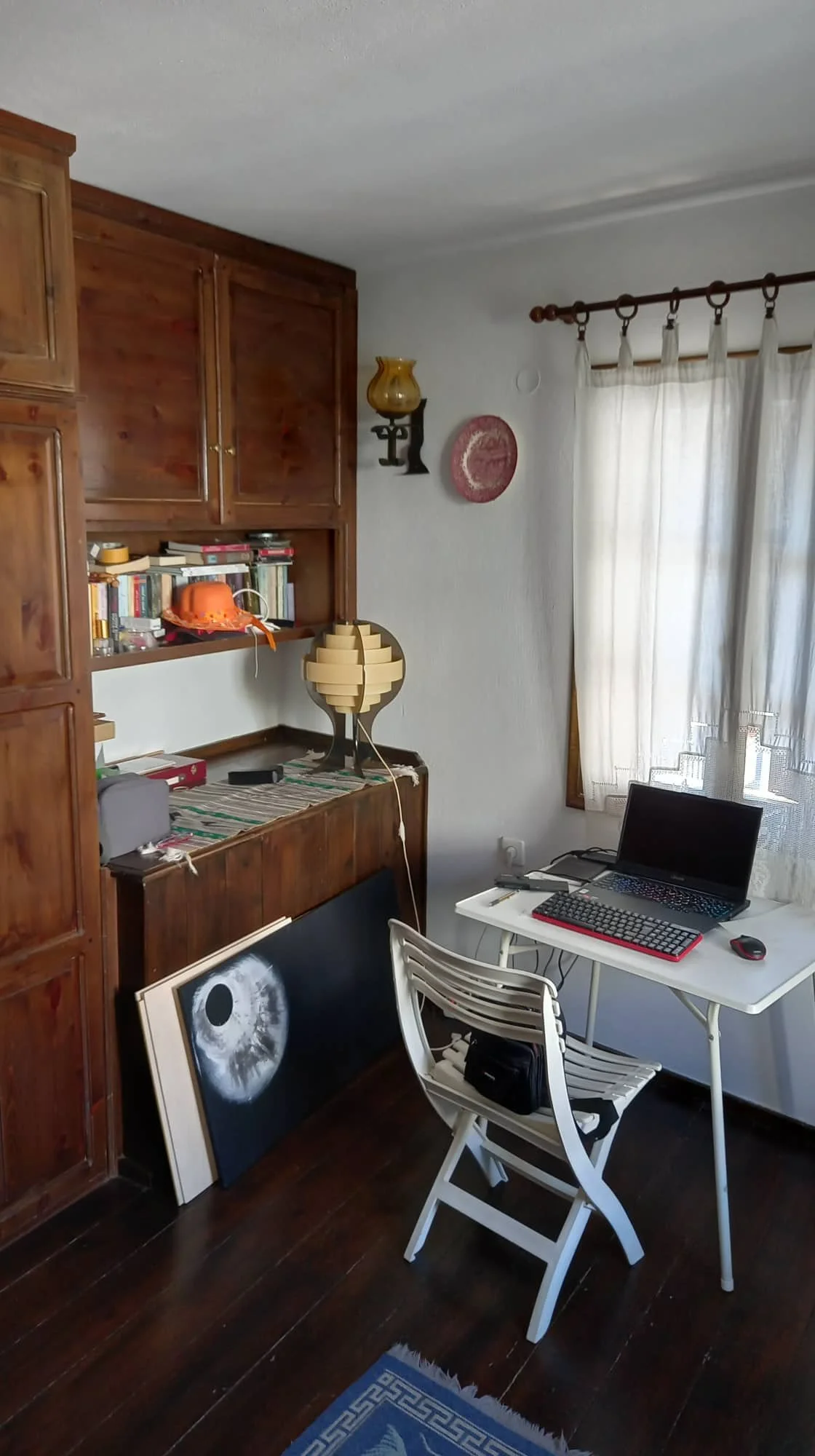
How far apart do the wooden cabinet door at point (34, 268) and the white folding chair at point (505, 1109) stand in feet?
4.65

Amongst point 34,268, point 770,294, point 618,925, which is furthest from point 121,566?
point 770,294

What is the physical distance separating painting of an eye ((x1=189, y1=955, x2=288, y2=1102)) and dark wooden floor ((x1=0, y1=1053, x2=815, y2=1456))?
243mm

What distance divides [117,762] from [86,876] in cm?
80

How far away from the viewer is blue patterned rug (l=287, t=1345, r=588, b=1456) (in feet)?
6.30

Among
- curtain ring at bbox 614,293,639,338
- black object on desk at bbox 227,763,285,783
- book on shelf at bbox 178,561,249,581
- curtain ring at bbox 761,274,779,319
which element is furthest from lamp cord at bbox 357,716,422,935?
curtain ring at bbox 761,274,779,319

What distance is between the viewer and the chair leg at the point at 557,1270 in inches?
85.0

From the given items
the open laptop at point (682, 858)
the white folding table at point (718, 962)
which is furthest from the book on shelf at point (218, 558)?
the open laptop at point (682, 858)

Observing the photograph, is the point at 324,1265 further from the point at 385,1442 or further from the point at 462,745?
the point at 462,745

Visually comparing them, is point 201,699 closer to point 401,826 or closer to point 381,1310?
point 401,826

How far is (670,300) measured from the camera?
8.98 feet

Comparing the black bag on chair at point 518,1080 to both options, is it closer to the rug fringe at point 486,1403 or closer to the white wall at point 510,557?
the rug fringe at point 486,1403

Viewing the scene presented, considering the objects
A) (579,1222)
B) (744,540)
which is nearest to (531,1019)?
(579,1222)

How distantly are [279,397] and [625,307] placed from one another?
1050 millimetres

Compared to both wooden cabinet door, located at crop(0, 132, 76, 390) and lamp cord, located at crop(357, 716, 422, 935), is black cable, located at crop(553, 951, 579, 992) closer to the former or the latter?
lamp cord, located at crop(357, 716, 422, 935)
